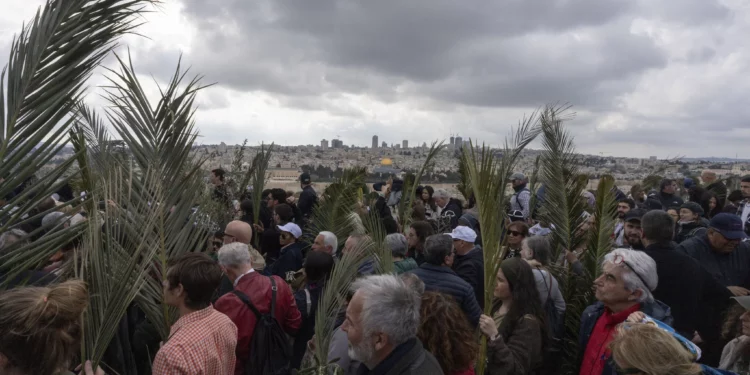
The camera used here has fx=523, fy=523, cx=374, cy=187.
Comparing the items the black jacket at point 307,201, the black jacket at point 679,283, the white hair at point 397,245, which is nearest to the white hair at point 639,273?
the black jacket at point 679,283

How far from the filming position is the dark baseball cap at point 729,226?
203 inches

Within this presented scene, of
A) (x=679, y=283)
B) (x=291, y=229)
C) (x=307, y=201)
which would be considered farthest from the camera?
(x=307, y=201)

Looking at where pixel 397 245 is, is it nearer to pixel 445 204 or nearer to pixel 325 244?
pixel 325 244

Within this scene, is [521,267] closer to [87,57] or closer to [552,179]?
[552,179]

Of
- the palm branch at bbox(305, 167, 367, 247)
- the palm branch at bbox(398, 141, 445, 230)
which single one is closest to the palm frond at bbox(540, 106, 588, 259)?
the palm branch at bbox(398, 141, 445, 230)

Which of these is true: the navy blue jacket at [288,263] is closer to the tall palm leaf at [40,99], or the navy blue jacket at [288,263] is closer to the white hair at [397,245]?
the white hair at [397,245]

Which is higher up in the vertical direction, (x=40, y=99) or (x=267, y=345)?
(x=40, y=99)

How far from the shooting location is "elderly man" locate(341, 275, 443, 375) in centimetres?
239

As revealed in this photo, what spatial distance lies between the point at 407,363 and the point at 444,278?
1.85m

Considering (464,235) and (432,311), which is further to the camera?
(464,235)

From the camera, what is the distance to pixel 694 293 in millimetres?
4418

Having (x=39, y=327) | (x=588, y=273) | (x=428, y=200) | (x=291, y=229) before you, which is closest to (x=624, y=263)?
(x=588, y=273)

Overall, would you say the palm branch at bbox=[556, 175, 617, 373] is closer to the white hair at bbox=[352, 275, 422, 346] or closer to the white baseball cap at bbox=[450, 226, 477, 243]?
the white baseball cap at bbox=[450, 226, 477, 243]

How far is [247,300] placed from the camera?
3785 mm
